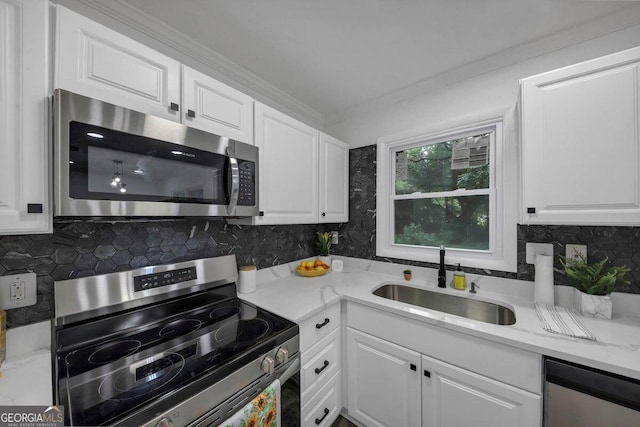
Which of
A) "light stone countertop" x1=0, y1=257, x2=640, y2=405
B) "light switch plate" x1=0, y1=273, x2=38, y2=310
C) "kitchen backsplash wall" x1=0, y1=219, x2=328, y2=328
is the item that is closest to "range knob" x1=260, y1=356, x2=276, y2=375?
"light stone countertop" x1=0, y1=257, x2=640, y2=405

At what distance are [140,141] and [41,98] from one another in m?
0.28

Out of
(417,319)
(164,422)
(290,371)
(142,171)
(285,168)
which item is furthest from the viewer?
(285,168)

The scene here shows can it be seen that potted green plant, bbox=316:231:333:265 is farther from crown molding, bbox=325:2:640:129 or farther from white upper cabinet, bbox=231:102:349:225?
crown molding, bbox=325:2:640:129

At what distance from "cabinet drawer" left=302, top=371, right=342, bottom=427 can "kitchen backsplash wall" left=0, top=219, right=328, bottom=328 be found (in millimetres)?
975

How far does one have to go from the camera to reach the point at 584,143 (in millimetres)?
1160

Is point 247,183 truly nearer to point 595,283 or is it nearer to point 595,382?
point 595,382

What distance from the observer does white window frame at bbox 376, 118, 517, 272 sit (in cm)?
162

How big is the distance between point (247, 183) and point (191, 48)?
990 mm

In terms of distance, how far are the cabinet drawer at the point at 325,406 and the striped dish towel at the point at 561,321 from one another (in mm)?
1236

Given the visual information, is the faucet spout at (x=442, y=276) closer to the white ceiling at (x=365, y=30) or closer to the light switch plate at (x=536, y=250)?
the light switch plate at (x=536, y=250)

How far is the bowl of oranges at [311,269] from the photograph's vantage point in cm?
204

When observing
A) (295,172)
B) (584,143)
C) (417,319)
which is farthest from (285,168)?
(584,143)

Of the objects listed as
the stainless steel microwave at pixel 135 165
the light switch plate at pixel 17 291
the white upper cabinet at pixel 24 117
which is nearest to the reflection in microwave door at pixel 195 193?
the stainless steel microwave at pixel 135 165

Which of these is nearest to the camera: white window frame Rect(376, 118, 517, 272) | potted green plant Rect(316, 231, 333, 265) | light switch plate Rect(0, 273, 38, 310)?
light switch plate Rect(0, 273, 38, 310)
